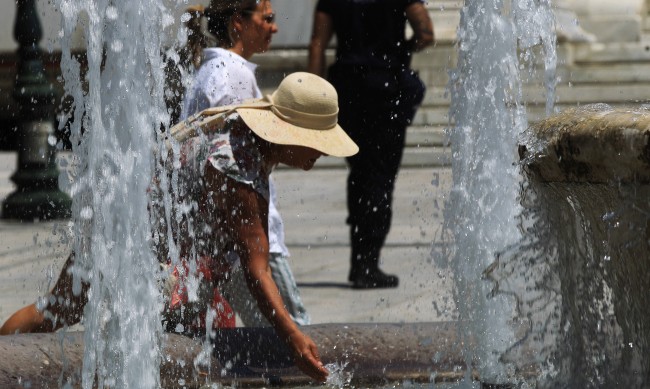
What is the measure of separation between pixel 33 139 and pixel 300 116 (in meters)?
6.99

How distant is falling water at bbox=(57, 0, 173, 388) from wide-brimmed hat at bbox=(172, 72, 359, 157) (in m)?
0.44

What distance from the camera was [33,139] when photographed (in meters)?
11.0

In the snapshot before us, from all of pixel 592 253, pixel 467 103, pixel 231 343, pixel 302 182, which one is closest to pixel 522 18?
pixel 467 103

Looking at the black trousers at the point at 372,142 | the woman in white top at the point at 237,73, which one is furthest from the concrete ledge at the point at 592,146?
the black trousers at the point at 372,142

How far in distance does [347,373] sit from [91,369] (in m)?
0.89

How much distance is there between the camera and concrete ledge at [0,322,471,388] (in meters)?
4.24

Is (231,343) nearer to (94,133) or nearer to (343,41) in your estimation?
(94,133)

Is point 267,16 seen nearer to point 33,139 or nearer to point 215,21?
point 215,21

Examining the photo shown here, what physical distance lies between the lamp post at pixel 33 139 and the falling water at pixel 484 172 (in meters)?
5.61

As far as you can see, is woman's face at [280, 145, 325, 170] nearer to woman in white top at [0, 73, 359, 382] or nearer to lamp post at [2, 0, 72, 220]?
woman in white top at [0, 73, 359, 382]

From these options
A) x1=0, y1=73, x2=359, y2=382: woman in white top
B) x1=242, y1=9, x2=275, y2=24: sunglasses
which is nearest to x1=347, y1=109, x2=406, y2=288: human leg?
x1=242, y1=9, x2=275, y2=24: sunglasses

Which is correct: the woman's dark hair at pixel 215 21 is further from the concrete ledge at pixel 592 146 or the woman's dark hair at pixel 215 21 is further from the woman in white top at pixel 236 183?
the concrete ledge at pixel 592 146

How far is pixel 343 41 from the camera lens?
739 centimetres

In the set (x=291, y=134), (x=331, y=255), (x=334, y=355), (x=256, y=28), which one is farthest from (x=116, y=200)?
(x=331, y=255)
